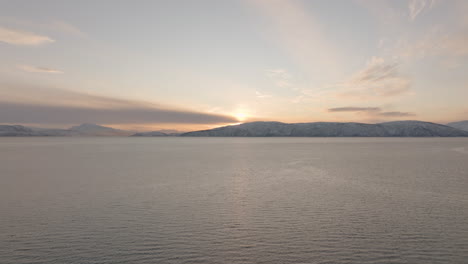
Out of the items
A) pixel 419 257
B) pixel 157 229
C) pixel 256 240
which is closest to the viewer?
pixel 419 257

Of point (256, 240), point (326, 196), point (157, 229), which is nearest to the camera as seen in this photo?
point (256, 240)

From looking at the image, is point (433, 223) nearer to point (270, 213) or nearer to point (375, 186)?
point (270, 213)

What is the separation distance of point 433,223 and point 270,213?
10533mm

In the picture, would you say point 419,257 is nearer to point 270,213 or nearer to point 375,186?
point 270,213

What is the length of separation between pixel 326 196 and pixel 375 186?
30.1ft

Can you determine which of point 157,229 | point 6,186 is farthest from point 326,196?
point 6,186

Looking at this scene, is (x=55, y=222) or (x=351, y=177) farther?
(x=351, y=177)

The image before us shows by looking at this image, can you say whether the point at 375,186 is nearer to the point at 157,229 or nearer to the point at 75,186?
the point at 157,229

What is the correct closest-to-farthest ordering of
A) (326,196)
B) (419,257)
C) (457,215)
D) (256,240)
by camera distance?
(419,257) < (256,240) < (457,215) < (326,196)

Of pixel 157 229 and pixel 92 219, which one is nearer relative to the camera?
pixel 157 229

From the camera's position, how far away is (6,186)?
31.0m

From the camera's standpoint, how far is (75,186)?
1233 inches

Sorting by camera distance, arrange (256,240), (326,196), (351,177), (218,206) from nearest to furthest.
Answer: (256,240) → (218,206) → (326,196) → (351,177)

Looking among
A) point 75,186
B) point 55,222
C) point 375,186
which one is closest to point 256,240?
point 55,222
